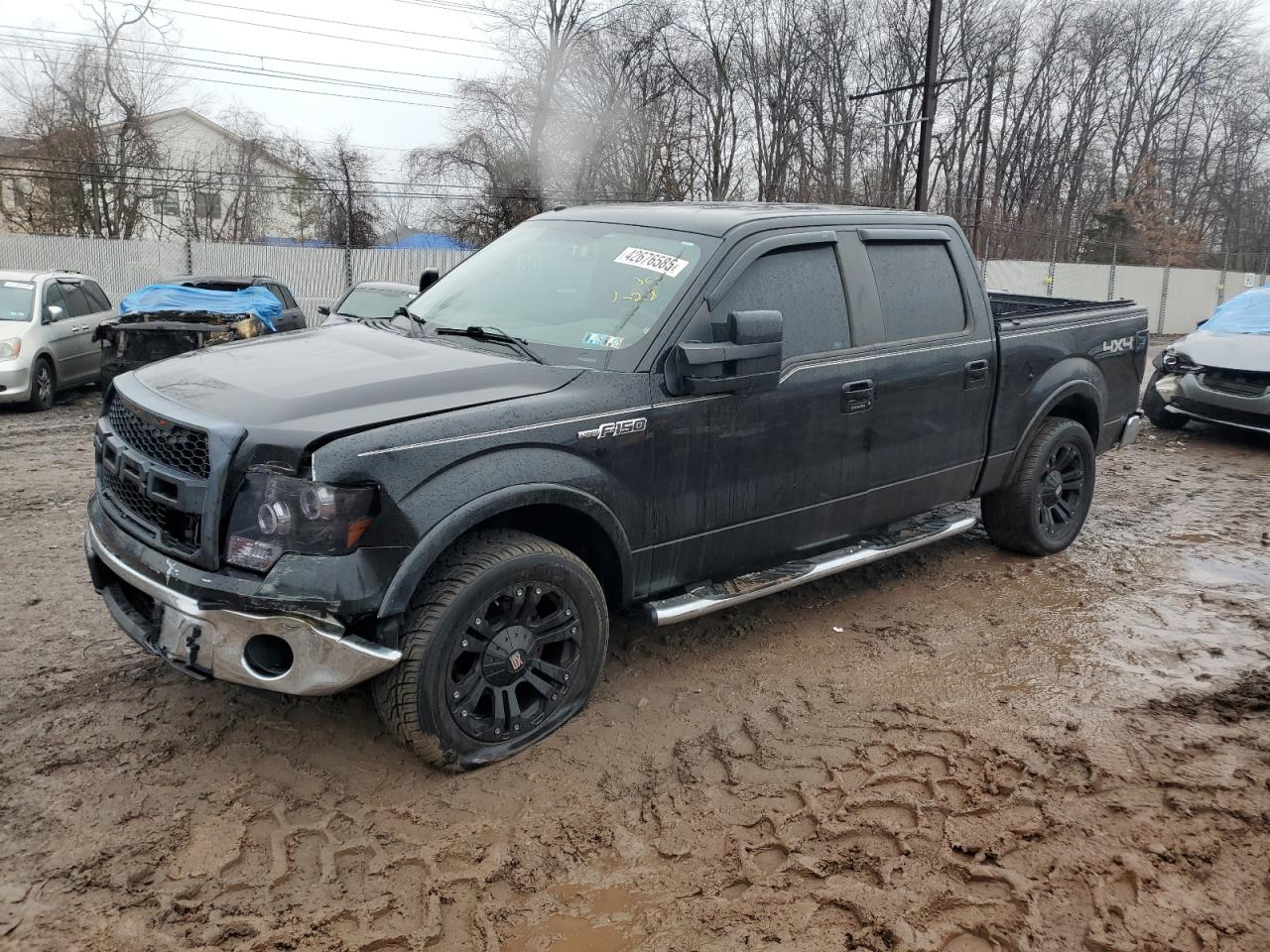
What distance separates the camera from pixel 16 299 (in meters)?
11.1

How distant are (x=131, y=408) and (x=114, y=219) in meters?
25.7

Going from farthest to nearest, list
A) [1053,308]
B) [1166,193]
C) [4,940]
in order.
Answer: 1. [1166,193]
2. [1053,308]
3. [4,940]

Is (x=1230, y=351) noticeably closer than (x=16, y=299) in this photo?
Yes

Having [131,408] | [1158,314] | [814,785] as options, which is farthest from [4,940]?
[1158,314]

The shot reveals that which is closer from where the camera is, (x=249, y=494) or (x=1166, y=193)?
(x=249, y=494)

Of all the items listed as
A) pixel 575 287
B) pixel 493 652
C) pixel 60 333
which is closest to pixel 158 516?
pixel 493 652

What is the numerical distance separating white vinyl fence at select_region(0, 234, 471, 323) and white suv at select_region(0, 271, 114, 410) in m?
7.90

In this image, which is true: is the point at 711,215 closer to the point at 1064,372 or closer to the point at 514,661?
the point at 514,661

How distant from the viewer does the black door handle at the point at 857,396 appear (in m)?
4.30

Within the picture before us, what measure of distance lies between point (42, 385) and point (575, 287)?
30.2 ft

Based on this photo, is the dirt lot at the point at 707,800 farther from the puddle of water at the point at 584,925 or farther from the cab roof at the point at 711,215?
the cab roof at the point at 711,215

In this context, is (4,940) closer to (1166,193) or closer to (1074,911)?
(1074,911)

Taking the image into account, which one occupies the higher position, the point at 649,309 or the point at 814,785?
the point at 649,309

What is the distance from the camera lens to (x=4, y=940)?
2.56m
